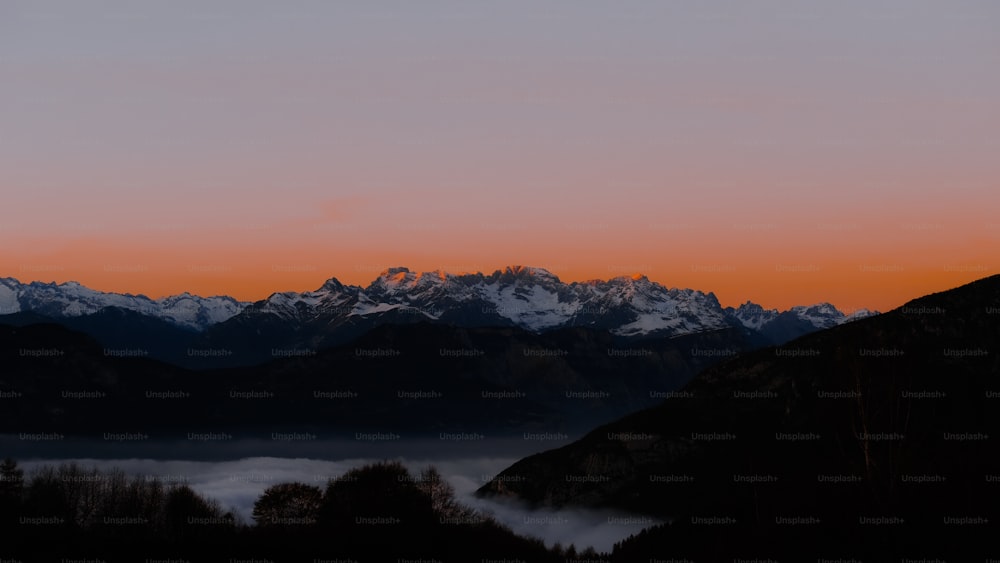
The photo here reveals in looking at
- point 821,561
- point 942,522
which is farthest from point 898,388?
point 942,522

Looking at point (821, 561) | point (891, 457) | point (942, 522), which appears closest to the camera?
point (891, 457)

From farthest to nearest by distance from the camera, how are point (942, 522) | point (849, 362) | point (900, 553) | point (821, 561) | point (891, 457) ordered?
point (942, 522), point (821, 561), point (900, 553), point (891, 457), point (849, 362)

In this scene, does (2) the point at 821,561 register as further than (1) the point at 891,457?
Yes

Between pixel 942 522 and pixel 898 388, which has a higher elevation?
pixel 898 388

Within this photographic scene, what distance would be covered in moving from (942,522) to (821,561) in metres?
29.3

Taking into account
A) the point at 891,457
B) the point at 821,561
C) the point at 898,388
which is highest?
the point at 898,388

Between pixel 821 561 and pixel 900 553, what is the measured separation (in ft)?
60.9

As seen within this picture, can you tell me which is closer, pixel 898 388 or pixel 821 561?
pixel 898 388

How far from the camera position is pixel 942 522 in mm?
198750

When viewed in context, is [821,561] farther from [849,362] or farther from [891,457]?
[849,362]

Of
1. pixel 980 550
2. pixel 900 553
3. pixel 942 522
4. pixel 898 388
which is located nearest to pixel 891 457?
pixel 898 388

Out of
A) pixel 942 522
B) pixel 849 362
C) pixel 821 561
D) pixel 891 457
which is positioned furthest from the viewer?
pixel 942 522

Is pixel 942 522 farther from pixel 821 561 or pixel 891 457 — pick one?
pixel 891 457

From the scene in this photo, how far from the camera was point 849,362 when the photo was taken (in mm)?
143250
